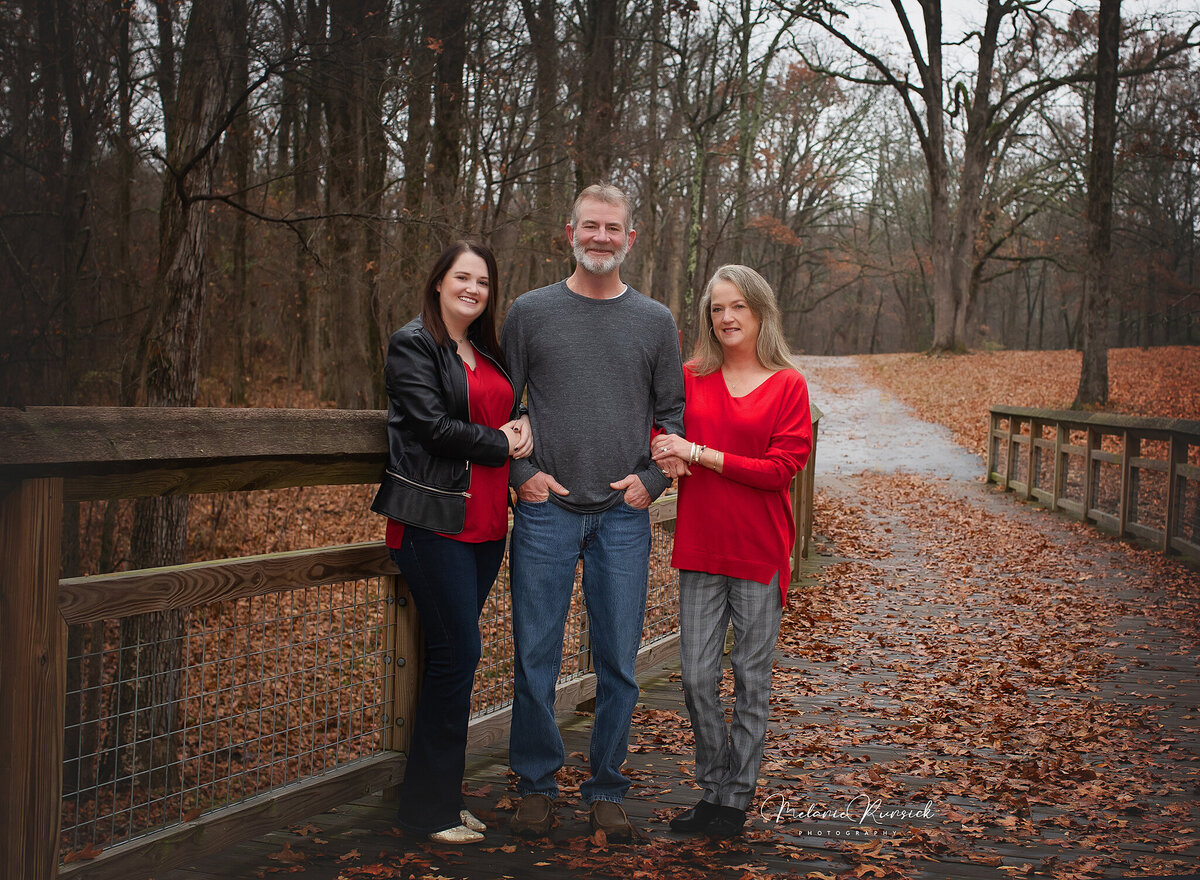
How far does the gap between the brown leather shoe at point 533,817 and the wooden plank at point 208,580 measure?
3.00 feet

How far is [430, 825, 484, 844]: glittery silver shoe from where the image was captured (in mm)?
3344

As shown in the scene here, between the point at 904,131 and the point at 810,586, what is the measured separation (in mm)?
38323

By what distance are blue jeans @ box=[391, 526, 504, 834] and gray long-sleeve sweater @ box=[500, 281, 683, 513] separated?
36cm

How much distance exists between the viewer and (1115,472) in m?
11.1

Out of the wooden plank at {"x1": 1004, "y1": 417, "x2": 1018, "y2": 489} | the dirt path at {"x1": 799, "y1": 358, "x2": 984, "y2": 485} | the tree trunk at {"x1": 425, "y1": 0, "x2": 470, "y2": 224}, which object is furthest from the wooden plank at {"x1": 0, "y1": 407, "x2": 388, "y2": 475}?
the dirt path at {"x1": 799, "y1": 358, "x2": 984, "y2": 485}

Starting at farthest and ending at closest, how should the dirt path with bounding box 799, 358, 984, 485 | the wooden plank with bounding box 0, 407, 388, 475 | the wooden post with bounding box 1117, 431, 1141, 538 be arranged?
the dirt path with bounding box 799, 358, 984, 485 < the wooden post with bounding box 1117, 431, 1141, 538 < the wooden plank with bounding box 0, 407, 388, 475

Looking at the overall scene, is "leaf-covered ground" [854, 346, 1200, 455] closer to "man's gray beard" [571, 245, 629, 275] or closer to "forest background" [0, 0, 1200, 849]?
"forest background" [0, 0, 1200, 849]

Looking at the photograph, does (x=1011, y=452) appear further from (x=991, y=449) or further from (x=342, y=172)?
(x=342, y=172)

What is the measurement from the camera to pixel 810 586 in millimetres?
8695

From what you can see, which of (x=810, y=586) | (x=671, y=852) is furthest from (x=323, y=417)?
(x=810, y=586)

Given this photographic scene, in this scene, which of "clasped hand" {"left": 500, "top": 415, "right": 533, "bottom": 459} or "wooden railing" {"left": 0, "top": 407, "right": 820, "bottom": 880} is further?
"clasped hand" {"left": 500, "top": 415, "right": 533, "bottom": 459}

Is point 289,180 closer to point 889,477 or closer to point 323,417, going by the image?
point 889,477

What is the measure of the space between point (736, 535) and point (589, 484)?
55 cm

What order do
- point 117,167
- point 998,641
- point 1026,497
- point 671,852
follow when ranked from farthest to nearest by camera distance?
1. point 1026,497
2. point 117,167
3. point 998,641
4. point 671,852
